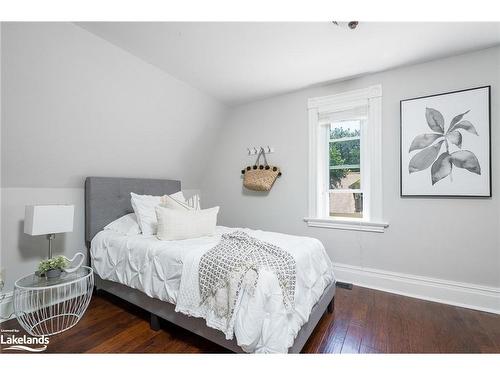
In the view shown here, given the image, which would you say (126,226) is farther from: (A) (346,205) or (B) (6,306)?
(A) (346,205)

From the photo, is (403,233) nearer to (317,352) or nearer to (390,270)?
(390,270)

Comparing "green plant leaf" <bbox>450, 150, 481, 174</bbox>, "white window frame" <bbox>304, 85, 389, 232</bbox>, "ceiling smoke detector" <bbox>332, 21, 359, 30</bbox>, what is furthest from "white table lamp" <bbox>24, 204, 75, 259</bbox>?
"green plant leaf" <bbox>450, 150, 481, 174</bbox>

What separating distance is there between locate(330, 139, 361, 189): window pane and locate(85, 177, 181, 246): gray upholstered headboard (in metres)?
2.40

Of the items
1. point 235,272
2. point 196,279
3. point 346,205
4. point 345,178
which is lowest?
point 196,279

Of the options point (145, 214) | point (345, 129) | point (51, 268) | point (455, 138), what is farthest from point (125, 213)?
point (455, 138)

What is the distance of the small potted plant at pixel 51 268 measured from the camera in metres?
1.70

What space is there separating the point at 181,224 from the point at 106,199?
1.06 meters

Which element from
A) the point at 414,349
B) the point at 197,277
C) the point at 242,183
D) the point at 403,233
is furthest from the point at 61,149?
the point at 403,233

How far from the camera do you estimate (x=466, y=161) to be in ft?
6.89

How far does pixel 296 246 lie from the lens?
180 cm

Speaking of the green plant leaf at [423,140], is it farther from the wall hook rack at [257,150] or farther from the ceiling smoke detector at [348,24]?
the wall hook rack at [257,150]

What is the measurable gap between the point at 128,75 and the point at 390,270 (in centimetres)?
333

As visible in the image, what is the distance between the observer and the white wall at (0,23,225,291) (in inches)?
65.7

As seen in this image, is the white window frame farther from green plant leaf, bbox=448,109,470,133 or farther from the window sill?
green plant leaf, bbox=448,109,470,133
